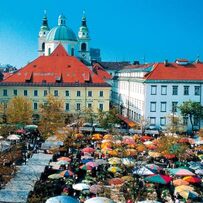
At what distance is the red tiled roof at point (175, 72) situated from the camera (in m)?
61.5

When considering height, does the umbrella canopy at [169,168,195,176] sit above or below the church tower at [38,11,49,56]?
below

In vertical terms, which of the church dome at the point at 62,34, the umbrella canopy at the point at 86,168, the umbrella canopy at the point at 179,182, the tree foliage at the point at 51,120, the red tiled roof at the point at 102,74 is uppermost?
→ the church dome at the point at 62,34

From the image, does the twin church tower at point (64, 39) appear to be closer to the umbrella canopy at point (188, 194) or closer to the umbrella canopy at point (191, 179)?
the umbrella canopy at point (191, 179)

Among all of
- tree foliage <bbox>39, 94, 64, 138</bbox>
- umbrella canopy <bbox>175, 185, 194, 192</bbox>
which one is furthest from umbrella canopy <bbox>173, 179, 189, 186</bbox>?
tree foliage <bbox>39, 94, 64, 138</bbox>

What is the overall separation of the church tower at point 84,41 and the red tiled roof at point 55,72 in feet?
142

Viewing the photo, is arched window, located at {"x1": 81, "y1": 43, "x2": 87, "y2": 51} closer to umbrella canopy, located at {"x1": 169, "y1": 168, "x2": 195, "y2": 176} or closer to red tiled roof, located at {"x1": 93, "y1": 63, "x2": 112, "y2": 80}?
red tiled roof, located at {"x1": 93, "y1": 63, "x2": 112, "y2": 80}

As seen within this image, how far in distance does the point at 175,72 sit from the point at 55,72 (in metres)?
18.4

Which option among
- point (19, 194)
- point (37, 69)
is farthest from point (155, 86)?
point (19, 194)

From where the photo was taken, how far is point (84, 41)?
381ft

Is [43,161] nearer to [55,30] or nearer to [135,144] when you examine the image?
[135,144]

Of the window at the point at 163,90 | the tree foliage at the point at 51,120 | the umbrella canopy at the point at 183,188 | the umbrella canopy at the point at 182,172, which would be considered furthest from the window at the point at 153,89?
the umbrella canopy at the point at 183,188

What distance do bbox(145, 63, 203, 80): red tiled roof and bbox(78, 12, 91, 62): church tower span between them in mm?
51955

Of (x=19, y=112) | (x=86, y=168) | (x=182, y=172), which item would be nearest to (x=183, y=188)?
(x=182, y=172)

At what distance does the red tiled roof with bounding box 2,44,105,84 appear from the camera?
66.1 metres
